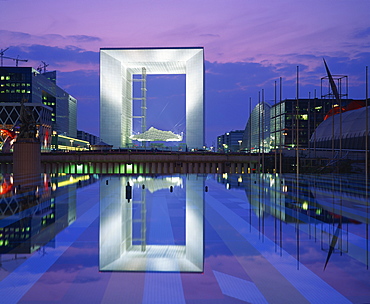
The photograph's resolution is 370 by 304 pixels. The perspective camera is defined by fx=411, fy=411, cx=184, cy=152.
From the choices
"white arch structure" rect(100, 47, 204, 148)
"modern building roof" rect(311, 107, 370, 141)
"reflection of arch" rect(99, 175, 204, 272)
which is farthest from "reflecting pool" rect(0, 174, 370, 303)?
"white arch structure" rect(100, 47, 204, 148)

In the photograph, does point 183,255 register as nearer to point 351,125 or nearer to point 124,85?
point 351,125

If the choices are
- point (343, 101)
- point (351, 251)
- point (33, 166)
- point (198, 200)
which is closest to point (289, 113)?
point (343, 101)

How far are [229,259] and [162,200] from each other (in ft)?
33.4

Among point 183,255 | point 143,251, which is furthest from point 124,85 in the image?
point 183,255

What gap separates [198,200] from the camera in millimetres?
17922

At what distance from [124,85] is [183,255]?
11849 centimetres

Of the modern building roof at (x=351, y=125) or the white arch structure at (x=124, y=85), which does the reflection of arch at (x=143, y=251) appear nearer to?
the modern building roof at (x=351, y=125)

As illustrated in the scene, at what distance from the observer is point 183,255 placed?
8.11 meters

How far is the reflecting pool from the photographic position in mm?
5867

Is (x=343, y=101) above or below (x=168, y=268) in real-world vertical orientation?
above

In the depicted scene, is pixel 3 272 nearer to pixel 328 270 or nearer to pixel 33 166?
pixel 328 270

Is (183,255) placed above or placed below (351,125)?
below

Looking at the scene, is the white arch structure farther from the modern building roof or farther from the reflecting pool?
the reflecting pool

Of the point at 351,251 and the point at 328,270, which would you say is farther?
the point at 351,251
